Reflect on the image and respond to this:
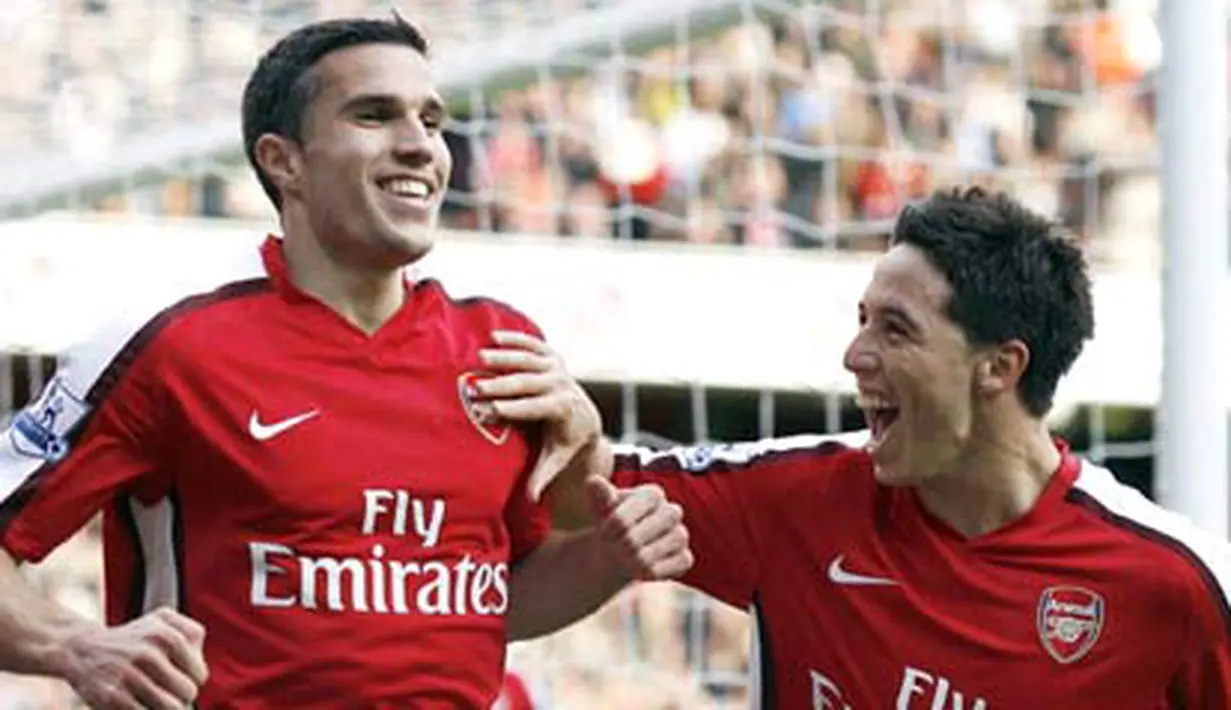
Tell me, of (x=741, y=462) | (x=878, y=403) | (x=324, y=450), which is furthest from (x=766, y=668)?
(x=324, y=450)

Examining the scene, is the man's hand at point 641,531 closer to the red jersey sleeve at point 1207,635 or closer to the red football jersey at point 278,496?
the red football jersey at point 278,496

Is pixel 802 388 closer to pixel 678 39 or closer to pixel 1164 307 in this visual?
pixel 678 39

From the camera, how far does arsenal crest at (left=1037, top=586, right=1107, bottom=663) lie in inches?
172

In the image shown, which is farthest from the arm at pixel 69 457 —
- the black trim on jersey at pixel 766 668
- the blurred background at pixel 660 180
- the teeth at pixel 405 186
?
the blurred background at pixel 660 180

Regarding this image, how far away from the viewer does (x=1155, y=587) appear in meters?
4.37

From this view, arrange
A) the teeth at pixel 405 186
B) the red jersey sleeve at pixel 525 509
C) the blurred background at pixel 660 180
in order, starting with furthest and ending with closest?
1. the blurred background at pixel 660 180
2. the red jersey sleeve at pixel 525 509
3. the teeth at pixel 405 186

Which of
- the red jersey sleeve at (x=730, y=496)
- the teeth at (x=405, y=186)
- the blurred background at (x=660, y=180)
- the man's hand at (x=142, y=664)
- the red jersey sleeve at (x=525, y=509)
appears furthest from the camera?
the blurred background at (x=660, y=180)

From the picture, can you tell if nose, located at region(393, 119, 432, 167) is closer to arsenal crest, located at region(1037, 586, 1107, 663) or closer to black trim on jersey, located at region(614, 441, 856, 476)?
black trim on jersey, located at region(614, 441, 856, 476)

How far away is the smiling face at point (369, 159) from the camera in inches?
158

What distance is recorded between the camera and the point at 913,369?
4.37 m

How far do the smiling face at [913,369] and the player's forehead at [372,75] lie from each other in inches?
26.7

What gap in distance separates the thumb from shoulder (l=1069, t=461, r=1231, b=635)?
0.73 m

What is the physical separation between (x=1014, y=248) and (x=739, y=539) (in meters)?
0.53

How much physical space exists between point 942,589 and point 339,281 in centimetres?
91
